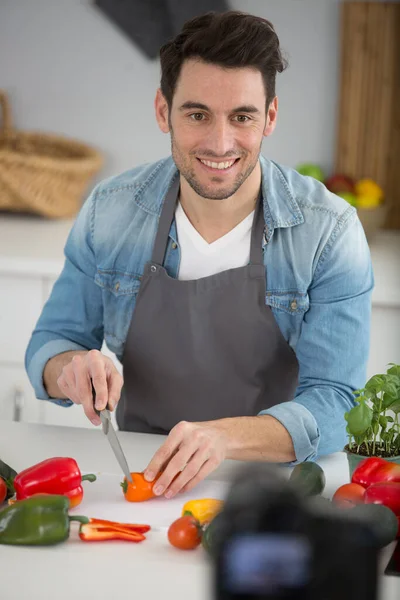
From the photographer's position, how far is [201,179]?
148 centimetres

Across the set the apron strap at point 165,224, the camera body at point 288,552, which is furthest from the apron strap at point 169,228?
Answer: the camera body at point 288,552

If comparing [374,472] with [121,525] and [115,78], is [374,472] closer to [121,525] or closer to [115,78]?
[121,525]

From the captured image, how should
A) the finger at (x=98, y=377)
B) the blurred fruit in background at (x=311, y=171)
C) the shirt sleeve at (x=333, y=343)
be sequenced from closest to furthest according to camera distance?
1. the finger at (x=98, y=377)
2. the shirt sleeve at (x=333, y=343)
3. the blurred fruit in background at (x=311, y=171)

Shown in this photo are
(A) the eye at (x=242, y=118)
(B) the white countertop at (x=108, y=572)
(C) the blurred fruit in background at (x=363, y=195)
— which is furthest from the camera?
(C) the blurred fruit in background at (x=363, y=195)

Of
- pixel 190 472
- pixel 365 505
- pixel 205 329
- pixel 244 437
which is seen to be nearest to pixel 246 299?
pixel 205 329

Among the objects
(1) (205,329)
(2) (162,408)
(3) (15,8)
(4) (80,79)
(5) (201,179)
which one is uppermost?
(3) (15,8)

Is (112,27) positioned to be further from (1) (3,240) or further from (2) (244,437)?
(2) (244,437)

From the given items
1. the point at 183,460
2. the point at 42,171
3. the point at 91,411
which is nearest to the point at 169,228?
the point at 91,411

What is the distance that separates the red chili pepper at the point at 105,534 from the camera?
3.29 feet

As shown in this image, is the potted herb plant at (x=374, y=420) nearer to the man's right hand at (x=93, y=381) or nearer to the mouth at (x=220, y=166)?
the man's right hand at (x=93, y=381)

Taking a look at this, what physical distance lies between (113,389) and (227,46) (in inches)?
23.5

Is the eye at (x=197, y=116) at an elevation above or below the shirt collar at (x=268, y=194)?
above

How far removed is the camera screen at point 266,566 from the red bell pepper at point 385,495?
694mm

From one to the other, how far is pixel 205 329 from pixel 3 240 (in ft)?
3.87
